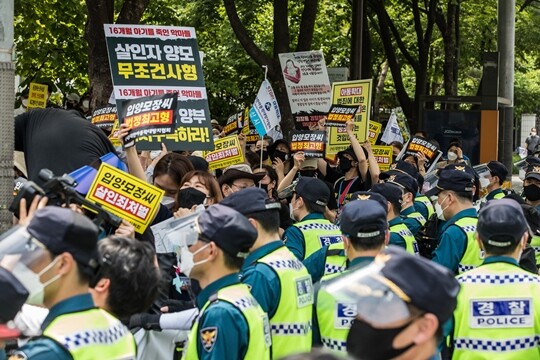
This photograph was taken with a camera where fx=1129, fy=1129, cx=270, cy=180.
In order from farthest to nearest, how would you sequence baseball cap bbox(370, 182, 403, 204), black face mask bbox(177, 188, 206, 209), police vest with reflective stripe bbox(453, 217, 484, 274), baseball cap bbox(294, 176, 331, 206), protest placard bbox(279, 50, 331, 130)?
protest placard bbox(279, 50, 331, 130) < baseball cap bbox(370, 182, 403, 204) < baseball cap bbox(294, 176, 331, 206) < police vest with reflective stripe bbox(453, 217, 484, 274) < black face mask bbox(177, 188, 206, 209)

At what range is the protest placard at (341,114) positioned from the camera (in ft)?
47.8

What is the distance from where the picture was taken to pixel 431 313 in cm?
354

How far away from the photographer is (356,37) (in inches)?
958

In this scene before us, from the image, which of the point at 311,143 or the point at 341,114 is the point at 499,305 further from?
the point at 341,114

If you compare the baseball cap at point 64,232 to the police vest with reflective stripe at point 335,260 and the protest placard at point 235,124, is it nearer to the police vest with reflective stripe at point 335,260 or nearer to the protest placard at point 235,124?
the police vest with reflective stripe at point 335,260

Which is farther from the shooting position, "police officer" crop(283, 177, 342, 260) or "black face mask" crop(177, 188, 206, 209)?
"police officer" crop(283, 177, 342, 260)

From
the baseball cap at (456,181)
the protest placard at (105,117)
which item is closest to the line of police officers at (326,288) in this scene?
the baseball cap at (456,181)

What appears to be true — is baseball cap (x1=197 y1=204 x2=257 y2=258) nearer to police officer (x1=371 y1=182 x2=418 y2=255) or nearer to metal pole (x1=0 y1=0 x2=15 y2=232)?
metal pole (x1=0 y1=0 x2=15 y2=232)

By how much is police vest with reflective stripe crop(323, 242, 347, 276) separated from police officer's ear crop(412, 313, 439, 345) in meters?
3.79

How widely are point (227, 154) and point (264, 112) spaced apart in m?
2.63

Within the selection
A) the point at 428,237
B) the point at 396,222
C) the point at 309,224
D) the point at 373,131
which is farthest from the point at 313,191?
the point at 373,131

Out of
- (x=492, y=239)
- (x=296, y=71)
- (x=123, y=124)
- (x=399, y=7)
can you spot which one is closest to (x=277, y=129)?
(x=296, y=71)

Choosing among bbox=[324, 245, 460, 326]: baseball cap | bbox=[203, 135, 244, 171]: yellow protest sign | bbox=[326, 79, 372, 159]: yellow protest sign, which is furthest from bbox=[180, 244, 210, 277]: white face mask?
bbox=[326, 79, 372, 159]: yellow protest sign

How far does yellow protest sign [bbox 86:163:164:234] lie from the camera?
22.6 ft
